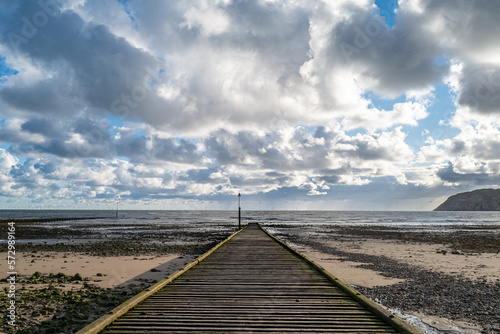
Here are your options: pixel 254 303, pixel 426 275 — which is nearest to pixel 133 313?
pixel 254 303

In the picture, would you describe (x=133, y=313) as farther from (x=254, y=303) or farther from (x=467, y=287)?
(x=467, y=287)

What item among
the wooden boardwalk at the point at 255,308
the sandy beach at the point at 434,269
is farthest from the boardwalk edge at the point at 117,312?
the sandy beach at the point at 434,269

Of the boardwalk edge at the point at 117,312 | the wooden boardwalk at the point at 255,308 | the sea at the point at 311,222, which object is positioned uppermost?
the boardwalk edge at the point at 117,312

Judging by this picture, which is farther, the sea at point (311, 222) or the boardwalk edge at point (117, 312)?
the sea at point (311, 222)

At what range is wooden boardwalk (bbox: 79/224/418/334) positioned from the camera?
4926mm

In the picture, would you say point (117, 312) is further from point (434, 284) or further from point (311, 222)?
point (311, 222)

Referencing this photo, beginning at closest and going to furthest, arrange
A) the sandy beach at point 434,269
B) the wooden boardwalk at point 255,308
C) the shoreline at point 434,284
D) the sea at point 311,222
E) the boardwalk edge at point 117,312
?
the boardwalk edge at point 117,312
the wooden boardwalk at point 255,308
the sandy beach at point 434,269
the shoreline at point 434,284
the sea at point 311,222

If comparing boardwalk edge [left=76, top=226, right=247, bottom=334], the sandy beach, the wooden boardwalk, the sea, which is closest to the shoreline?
the sandy beach

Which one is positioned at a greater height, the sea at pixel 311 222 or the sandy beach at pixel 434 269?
the sandy beach at pixel 434 269

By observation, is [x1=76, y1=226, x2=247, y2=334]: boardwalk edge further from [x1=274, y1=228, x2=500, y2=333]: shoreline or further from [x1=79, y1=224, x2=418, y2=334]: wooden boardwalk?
[x1=274, y1=228, x2=500, y2=333]: shoreline

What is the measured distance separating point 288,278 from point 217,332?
4.05 m

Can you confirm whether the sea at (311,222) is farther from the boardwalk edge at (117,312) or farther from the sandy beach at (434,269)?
the boardwalk edge at (117,312)

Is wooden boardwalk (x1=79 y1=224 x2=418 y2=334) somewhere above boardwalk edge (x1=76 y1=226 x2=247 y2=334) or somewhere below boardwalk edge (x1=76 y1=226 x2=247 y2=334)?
below

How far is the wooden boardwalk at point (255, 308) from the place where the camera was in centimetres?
493
